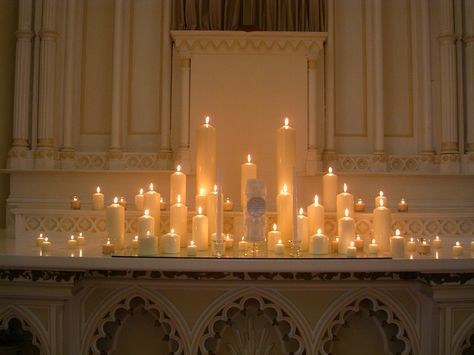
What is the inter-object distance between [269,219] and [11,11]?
3365 millimetres

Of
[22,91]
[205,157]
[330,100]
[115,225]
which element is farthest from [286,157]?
[22,91]

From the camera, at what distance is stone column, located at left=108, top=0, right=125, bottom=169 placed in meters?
4.97

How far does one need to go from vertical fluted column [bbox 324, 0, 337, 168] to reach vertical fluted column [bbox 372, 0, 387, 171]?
392 mm

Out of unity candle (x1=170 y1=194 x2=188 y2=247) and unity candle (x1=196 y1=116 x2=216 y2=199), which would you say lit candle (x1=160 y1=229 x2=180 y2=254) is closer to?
unity candle (x1=170 y1=194 x2=188 y2=247)

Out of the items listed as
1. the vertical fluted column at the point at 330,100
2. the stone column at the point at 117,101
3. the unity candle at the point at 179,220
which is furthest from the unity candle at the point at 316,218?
the stone column at the point at 117,101

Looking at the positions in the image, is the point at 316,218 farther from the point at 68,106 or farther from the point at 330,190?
the point at 68,106

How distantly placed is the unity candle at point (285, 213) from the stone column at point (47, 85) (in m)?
2.74

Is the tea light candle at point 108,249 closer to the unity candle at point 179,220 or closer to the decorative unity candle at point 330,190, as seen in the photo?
the unity candle at point 179,220

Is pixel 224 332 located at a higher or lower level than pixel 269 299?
lower

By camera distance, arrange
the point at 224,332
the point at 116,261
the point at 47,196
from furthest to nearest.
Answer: the point at 47,196
the point at 224,332
the point at 116,261

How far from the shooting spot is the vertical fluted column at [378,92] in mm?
4969

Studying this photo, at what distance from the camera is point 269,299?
9.26 ft

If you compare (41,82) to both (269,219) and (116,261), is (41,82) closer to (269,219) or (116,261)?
(269,219)

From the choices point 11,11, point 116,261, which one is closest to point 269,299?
point 116,261
